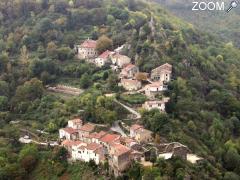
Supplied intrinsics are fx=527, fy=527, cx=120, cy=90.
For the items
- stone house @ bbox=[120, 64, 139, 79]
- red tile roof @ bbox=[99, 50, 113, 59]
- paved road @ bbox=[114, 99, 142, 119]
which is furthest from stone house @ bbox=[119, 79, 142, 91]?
red tile roof @ bbox=[99, 50, 113, 59]

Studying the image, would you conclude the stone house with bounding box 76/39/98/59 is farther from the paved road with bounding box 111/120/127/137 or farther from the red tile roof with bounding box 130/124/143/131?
the red tile roof with bounding box 130/124/143/131

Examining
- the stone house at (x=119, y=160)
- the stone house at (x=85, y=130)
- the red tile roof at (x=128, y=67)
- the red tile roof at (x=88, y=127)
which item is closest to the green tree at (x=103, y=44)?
the red tile roof at (x=128, y=67)

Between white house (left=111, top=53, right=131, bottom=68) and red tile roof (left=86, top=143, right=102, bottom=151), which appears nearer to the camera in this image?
red tile roof (left=86, top=143, right=102, bottom=151)

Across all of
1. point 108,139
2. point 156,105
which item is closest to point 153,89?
point 156,105

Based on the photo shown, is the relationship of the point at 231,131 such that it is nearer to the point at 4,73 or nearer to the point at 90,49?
the point at 90,49

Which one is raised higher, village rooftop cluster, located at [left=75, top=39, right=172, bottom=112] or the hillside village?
village rooftop cluster, located at [left=75, top=39, right=172, bottom=112]

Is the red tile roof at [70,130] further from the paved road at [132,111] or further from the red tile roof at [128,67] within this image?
the red tile roof at [128,67]

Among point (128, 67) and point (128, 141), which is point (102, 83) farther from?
point (128, 141)
